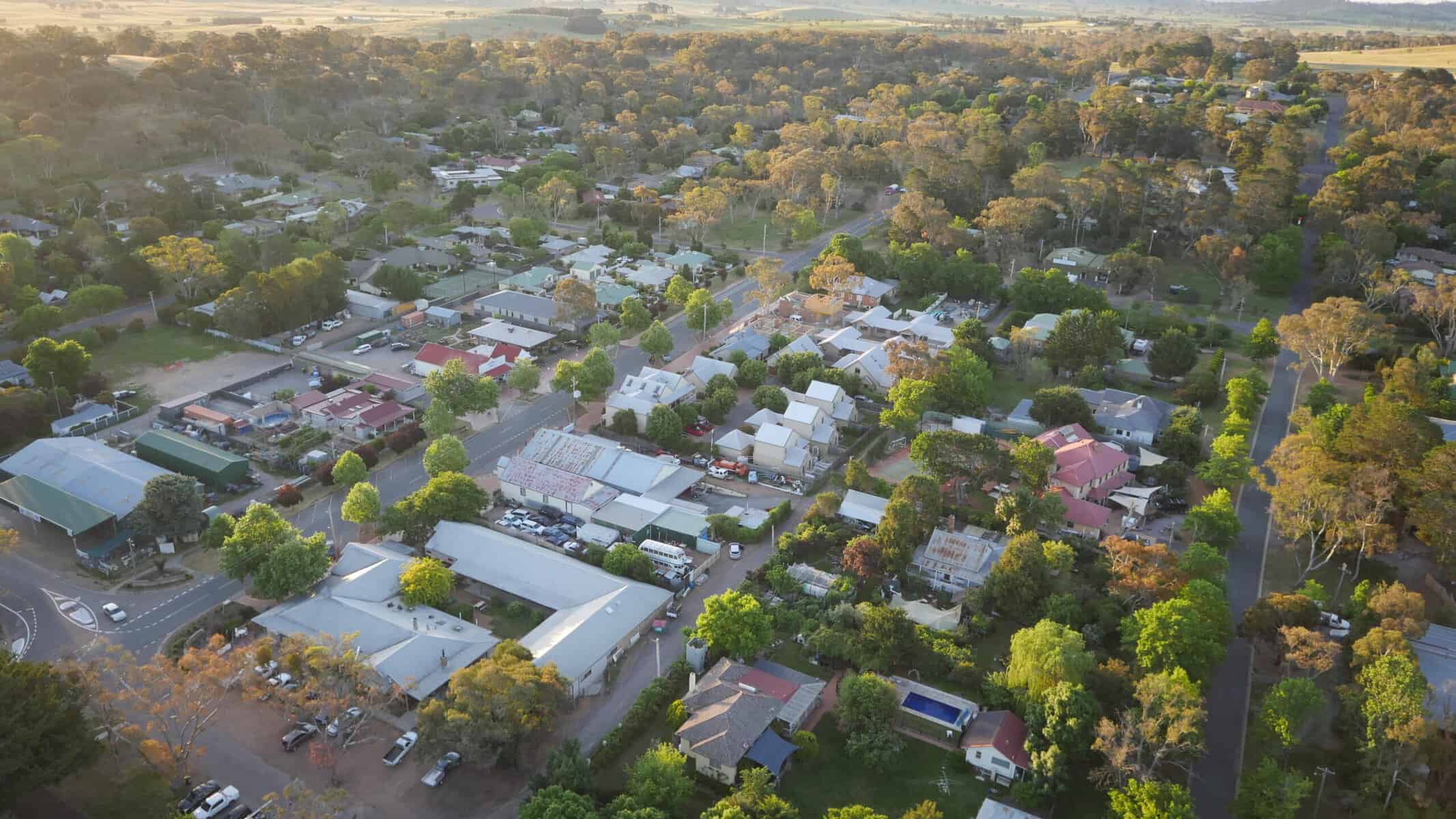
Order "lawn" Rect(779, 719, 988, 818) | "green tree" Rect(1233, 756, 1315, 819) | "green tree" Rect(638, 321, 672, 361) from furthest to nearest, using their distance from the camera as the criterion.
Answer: "green tree" Rect(638, 321, 672, 361) < "lawn" Rect(779, 719, 988, 818) < "green tree" Rect(1233, 756, 1315, 819)

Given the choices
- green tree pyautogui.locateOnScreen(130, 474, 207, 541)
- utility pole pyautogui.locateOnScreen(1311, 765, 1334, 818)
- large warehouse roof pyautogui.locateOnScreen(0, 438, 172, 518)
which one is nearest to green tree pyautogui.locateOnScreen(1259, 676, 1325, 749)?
utility pole pyautogui.locateOnScreen(1311, 765, 1334, 818)

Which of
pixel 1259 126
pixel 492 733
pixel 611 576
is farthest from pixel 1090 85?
pixel 492 733

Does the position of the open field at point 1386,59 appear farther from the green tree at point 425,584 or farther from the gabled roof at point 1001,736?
the green tree at point 425,584

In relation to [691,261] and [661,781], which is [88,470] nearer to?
[661,781]

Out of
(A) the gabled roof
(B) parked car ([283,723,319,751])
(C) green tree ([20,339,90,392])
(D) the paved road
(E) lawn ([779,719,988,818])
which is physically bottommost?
(D) the paved road

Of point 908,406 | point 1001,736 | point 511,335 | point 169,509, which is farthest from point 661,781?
point 511,335

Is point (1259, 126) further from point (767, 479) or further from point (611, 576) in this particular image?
point (611, 576)

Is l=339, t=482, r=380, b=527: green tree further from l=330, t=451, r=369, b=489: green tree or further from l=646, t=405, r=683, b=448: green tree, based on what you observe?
l=646, t=405, r=683, b=448: green tree
